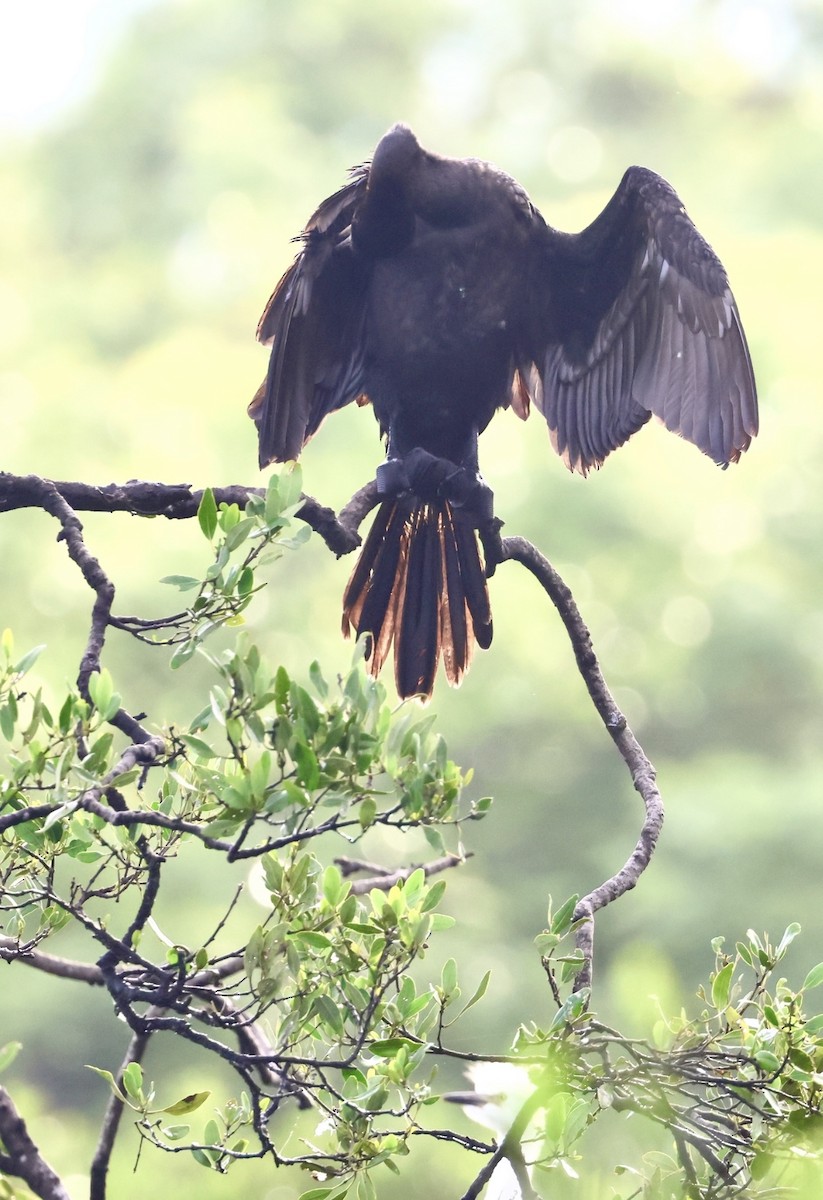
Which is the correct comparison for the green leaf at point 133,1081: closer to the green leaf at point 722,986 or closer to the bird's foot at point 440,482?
the green leaf at point 722,986

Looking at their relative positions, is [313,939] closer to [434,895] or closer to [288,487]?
[434,895]

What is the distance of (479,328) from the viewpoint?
2.53 metres

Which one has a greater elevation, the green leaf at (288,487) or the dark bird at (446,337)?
the dark bird at (446,337)

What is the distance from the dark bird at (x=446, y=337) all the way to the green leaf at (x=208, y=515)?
42.2 inches

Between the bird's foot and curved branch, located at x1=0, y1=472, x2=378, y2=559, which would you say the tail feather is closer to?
the bird's foot

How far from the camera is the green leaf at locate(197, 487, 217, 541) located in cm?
132

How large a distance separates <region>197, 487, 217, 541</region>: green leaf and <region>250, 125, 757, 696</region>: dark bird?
3.52 ft

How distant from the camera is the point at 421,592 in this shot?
8.35 ft

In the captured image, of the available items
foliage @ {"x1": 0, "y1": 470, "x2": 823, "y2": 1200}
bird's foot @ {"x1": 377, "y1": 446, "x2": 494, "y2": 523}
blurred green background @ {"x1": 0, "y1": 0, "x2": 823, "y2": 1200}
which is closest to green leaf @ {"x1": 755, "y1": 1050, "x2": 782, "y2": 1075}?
foliage @ {"x1": 0, "y1": 470, "x2": 823, "y2": 1200}

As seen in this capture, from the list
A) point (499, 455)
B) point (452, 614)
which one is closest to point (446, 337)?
point (452, 614)

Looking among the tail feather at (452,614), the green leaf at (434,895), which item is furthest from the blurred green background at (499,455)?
the green leaf at (434,895)

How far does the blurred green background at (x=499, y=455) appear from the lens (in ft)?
21.2

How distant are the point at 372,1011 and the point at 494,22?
1173cm

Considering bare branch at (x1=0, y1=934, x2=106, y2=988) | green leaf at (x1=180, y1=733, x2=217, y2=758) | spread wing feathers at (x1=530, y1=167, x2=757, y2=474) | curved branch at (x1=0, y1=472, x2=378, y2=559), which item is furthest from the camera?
spread wing feathers at (x1=530, y1=167, x2=757, y2=474)
